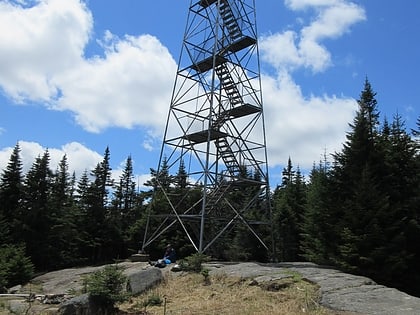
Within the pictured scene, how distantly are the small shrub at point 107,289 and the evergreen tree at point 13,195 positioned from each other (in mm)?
32107

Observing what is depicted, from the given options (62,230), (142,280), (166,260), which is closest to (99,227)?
(62,230)

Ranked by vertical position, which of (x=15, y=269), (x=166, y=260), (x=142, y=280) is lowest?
(x=142, y=280)

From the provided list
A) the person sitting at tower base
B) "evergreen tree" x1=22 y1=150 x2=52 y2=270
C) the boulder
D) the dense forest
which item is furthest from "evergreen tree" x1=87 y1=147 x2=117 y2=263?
the boulder

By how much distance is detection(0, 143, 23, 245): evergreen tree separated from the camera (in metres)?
42.6

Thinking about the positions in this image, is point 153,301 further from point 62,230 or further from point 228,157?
point 62,230

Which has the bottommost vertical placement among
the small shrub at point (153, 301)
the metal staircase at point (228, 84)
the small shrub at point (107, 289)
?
the small shrub at point (153, 301)

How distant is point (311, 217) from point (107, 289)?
16.4m

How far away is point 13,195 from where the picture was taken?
46.6 metres

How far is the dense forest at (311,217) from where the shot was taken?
18.7 m

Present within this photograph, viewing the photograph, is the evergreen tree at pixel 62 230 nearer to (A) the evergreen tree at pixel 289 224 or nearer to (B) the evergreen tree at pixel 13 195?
(B) the evergreen tree at pixel 13 195

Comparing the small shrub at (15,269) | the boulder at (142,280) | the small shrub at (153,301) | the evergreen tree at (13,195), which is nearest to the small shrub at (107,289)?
the small shrub at (153,301)

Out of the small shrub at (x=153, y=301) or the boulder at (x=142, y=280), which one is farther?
the boulder at (x=142, y=280)

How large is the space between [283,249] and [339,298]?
27314mm

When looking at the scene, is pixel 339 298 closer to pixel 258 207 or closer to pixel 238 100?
pixel 238 100
